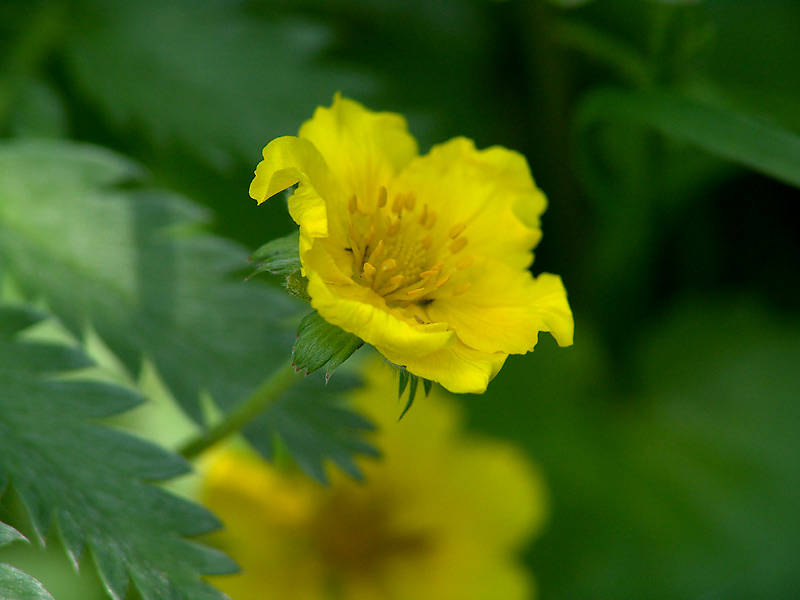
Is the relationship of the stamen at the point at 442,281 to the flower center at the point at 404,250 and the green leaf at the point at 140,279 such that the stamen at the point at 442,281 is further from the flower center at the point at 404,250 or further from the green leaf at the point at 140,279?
the green leaf at the point at 140,279

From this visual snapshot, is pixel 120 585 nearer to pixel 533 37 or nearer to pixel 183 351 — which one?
pixel 183 351

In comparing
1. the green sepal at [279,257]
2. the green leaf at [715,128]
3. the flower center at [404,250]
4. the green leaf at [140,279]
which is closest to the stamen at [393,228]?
the flower center at [404,250]

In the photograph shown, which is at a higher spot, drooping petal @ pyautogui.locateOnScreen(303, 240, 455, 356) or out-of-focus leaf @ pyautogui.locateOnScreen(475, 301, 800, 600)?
out-of-focus leaf @ pyautogui.locateOnScreen(475, 301, 800, 600)

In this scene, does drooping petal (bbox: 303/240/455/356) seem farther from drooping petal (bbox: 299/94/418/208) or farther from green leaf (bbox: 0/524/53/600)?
green leaf (bbox: 0/524/53/600)

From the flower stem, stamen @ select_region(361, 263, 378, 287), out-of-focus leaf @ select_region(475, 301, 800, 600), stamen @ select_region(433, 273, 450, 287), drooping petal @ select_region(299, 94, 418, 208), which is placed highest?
out-of-focus leaf @ select_region(475, 301, 800, 600)

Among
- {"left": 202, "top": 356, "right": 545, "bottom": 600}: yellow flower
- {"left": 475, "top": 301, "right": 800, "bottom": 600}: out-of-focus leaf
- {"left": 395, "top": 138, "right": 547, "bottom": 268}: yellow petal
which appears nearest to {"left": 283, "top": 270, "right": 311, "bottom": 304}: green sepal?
{"left": 395, "top": 138, "right": 547, "bottom": 268}: yellow petal

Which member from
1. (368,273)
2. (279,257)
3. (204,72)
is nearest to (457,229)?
(368,273)

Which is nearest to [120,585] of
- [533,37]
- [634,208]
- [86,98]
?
[86,98]
